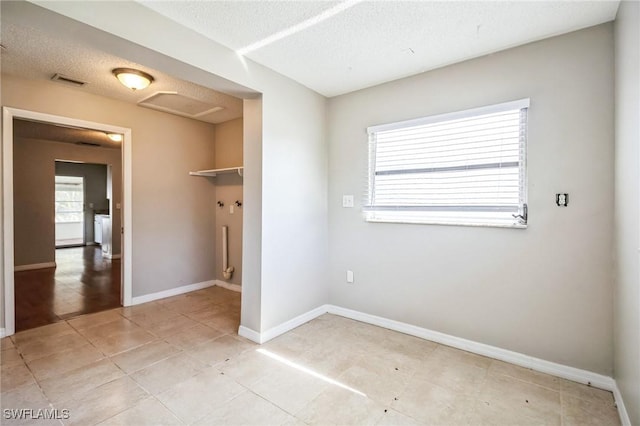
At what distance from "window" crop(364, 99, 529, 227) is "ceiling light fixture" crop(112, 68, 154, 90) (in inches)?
89.8

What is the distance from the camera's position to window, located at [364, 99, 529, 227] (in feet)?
7.94

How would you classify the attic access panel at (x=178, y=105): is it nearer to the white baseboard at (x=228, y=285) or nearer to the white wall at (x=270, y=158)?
the white wall at (x=270, y=158)

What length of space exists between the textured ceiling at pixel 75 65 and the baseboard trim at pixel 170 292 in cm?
251

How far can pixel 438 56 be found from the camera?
256 centimetres

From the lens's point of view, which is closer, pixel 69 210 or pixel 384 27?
pixel 384 27

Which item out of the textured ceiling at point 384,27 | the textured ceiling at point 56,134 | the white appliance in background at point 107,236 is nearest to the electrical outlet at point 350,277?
the textured ceiling at point 384,27

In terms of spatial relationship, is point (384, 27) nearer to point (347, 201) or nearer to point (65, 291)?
point (347, 201)

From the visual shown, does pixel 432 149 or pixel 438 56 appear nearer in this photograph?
pixel 438 56

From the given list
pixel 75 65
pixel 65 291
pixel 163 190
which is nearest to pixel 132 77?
pixel 75 65

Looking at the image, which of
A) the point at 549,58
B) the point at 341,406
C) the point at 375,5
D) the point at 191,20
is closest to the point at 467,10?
the point at 375,5

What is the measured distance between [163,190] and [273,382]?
311 cm

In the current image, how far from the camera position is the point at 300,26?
215 cm

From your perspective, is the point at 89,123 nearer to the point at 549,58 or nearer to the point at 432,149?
the point at 432,149

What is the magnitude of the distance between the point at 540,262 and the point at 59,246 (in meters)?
11.5
